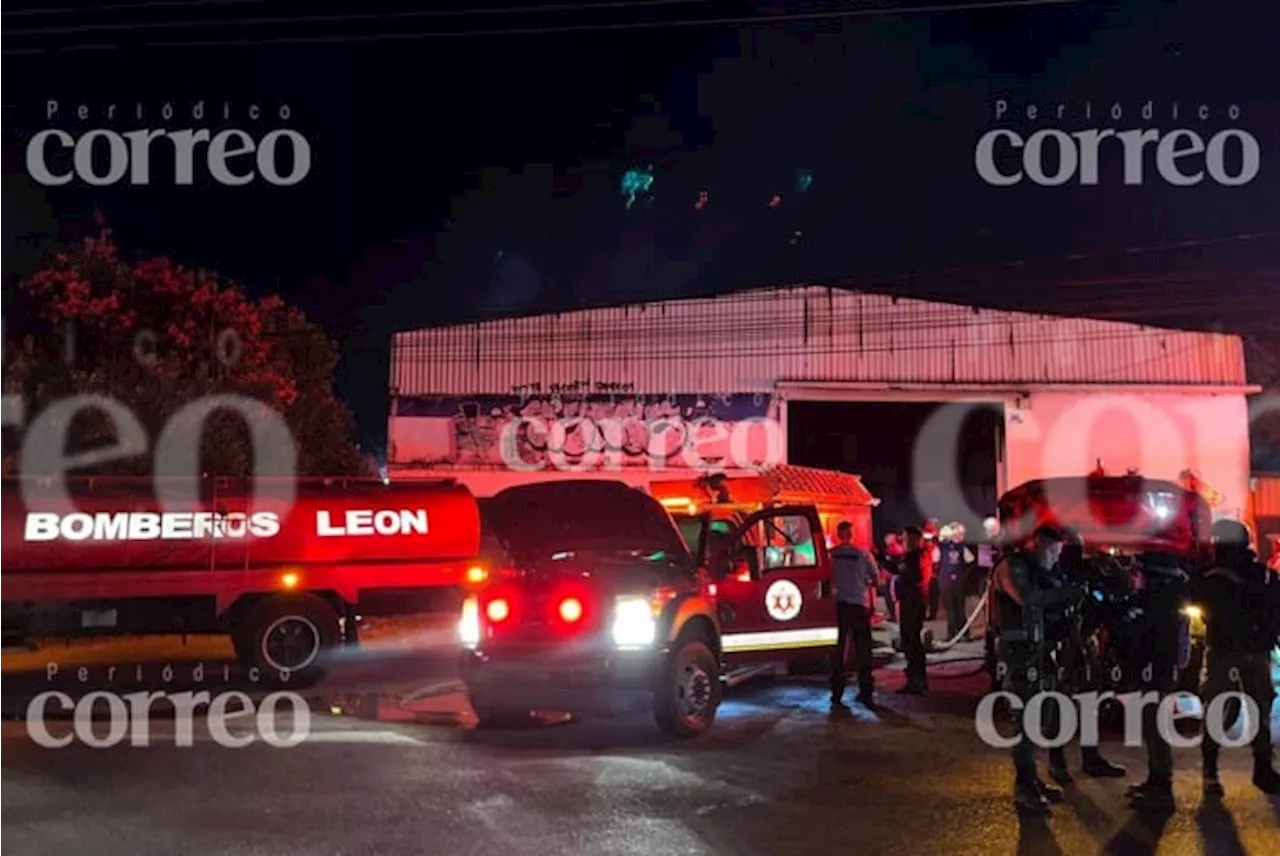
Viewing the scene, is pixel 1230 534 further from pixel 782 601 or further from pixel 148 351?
pixel 148 351

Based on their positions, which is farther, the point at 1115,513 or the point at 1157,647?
the point at 1115,513

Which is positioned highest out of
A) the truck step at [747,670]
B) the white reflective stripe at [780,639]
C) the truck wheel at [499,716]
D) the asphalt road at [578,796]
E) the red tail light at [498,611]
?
the red tail light at [498,611]

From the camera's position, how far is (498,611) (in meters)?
9.02

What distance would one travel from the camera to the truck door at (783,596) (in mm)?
11109

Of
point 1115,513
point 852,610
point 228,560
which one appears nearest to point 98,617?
point 228,560

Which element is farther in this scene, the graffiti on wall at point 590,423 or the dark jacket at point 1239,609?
the graffiti on wall at point 590,423

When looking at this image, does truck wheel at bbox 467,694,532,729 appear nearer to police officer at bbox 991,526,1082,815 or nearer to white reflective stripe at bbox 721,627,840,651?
white reflective stripe at bbox 721,627,840,651

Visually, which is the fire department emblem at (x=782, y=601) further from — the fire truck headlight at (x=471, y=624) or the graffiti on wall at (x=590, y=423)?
the graffiti on wall at (x=590, y=423)

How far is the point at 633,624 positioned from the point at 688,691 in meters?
0.91

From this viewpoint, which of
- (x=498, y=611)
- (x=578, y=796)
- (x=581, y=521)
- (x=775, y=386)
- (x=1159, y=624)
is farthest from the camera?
(x=775, y=386)

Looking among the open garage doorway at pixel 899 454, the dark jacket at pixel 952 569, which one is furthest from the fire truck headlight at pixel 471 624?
the open garage doorway at pixel 899 454

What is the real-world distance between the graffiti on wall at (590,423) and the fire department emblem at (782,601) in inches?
573

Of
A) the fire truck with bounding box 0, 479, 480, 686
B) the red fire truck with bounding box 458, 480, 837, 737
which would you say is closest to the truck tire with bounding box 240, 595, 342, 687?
the fire truck with bounding box 0, 479, 480, 686

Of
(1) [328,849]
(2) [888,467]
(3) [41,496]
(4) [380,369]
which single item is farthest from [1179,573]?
(2) [888,467]
